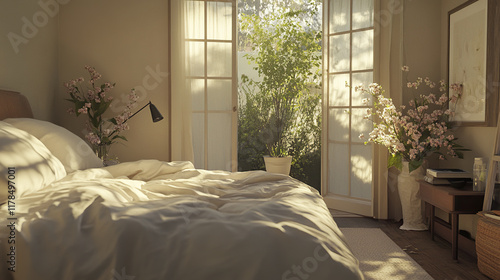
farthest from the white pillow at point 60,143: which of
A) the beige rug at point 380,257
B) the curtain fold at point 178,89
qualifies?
the beige rug at point 380,257

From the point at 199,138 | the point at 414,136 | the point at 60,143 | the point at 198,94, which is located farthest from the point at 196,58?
the point at 414,136

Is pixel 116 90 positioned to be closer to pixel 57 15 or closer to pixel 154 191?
pixel 57 15

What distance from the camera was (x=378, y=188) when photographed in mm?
4520

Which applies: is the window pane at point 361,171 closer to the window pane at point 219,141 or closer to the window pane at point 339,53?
the window pane at point 339,53

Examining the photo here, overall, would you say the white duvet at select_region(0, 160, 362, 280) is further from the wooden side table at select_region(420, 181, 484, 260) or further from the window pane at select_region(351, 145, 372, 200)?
the window pane at select_region(351, 145, 372, 200)

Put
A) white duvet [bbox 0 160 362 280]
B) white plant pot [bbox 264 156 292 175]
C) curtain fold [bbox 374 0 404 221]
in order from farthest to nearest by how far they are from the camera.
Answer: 1. white plant pot [bbox 264 156 292 175]
2. curtain fold [bbox 374 0 404 221]
3. white duvet [bbox 0 160 362 280]

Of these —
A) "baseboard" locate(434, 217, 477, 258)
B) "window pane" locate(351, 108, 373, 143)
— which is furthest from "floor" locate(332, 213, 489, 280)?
"window pane" locate(351, 108, 373, 143)

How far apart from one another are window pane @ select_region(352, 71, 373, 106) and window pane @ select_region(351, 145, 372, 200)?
486 mm

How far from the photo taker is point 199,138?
4746 mm

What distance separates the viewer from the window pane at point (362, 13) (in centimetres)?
461

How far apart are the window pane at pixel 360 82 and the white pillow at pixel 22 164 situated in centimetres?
336

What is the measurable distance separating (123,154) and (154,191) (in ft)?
8.63

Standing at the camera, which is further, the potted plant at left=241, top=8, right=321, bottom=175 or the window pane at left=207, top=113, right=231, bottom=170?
the potted plant at left=241, top=8, right=321, bottom=175

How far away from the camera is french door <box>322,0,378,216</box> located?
4.65m
